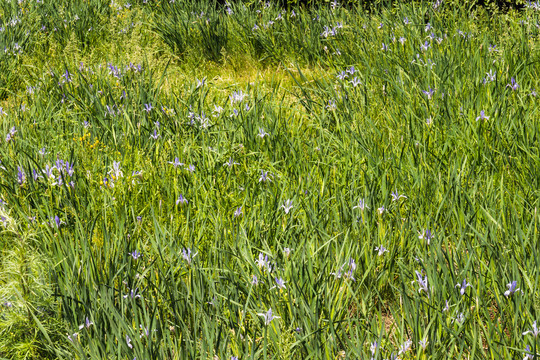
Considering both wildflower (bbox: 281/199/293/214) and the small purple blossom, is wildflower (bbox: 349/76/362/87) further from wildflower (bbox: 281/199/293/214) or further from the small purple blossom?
the small purple blossom

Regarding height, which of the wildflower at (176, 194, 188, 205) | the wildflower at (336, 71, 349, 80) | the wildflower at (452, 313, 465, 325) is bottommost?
the wildflower at (176, 194, 188, 205)

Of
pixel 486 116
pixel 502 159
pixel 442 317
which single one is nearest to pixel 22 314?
pixel 442 317

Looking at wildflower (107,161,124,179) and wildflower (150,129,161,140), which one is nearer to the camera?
wildflower (107,161,124,179)

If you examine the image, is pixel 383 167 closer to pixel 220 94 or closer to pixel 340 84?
pixel 340 84

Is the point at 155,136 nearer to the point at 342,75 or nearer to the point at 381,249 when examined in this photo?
→ the point at 342,75

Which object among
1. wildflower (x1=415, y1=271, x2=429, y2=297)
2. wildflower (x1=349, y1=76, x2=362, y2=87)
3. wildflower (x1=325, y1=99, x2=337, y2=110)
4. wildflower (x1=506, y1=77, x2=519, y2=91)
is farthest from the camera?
wildflower (x1=349, y1=76, x2=362, y2=87)

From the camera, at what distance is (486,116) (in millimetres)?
3244

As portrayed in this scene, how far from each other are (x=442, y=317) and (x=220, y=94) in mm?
2726

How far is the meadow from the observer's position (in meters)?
2.00

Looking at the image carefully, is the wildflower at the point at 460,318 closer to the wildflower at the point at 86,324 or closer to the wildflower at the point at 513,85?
the wildflower at the point at 86,324

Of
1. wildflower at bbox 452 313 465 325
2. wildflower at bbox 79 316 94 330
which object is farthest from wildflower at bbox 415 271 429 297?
wildflower at bbox 79 316 94 330

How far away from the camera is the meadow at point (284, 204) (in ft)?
6.56

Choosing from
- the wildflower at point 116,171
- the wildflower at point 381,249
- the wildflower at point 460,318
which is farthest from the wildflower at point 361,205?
the wildflower at point 116,171

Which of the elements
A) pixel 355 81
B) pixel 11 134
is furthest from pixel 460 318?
pixel 11 134
